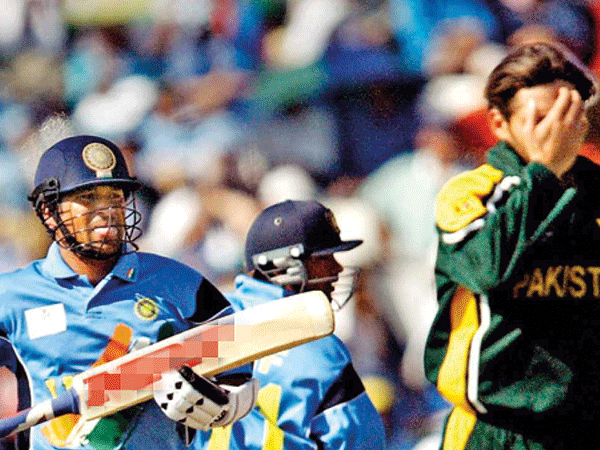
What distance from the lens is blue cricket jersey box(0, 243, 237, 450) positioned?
3.15 m

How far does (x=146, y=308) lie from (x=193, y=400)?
0.44m

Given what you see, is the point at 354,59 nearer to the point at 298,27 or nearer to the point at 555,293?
the point at 298,27


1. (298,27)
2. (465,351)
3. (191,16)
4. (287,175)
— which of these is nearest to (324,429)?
(465,351)

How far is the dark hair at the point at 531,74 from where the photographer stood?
330 centimetres

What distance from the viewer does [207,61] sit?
24.7ft

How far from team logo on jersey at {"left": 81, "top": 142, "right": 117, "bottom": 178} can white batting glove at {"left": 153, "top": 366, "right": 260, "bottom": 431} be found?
2.01ft

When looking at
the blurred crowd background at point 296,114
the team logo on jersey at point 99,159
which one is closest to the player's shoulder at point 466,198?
the team logo on jersey at point 99,159

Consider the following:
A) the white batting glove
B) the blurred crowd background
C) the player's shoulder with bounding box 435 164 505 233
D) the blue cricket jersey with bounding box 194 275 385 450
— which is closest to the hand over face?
the player's shoulder with bounding box 435 164 505 233

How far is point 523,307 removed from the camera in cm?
315

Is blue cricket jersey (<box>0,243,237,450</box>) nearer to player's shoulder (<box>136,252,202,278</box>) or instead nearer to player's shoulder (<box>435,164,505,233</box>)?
player's shoulder (<box>136,252,202,278</box>)

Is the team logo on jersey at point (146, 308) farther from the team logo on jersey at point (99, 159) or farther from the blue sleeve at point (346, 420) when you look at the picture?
the blue sleeve at point (346, 420)

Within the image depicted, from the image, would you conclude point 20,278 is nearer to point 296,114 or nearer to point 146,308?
point 146,308

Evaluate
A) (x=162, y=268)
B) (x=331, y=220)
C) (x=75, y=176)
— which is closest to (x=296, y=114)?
(x=331, y=220)

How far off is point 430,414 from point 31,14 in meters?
3.67
